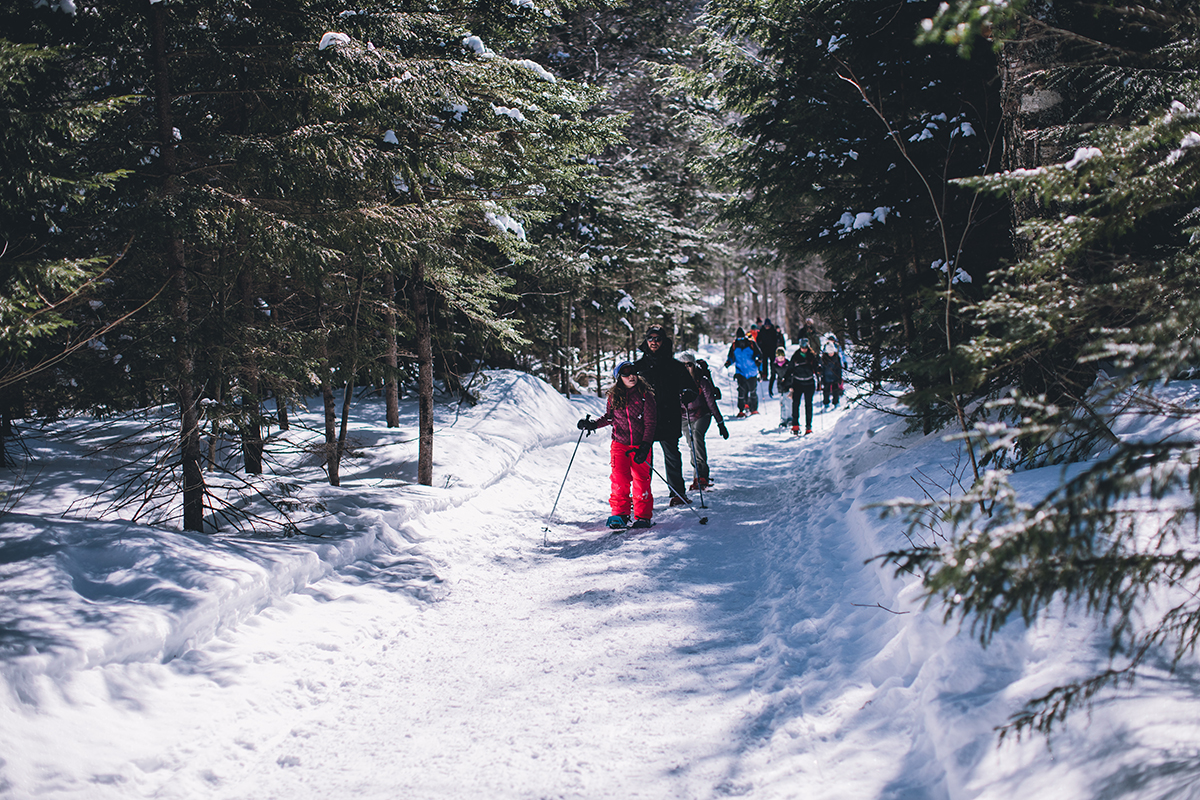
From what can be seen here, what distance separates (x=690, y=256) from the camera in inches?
1198

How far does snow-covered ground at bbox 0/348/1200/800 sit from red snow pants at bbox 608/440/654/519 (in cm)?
86

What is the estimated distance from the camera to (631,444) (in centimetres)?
814

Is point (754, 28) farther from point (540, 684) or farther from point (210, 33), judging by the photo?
point (540, 684)

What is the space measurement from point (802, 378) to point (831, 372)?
459 centimetres

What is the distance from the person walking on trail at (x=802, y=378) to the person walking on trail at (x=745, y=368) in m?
2.75

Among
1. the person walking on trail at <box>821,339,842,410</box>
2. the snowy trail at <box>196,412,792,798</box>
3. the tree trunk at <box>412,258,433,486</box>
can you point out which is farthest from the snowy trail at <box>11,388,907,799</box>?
the person walking on trail at <box>821,339,842,410</box>

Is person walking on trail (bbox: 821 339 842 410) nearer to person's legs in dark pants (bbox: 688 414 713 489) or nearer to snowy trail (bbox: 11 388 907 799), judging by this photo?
person's legs in dark pants (bbox: 688 414 713 489)

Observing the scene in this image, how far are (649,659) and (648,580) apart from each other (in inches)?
63.5

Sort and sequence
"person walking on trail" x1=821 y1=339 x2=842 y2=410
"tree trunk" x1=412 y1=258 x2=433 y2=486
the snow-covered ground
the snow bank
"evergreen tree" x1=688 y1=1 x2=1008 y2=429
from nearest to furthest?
the snow-covered ground, the snow bank, "evergreen tree" x1=688 y1=1 x2=1008 y2=429, "tree trunk" x1=412 y1=258 x2=433 y2=486, "person walking on trail" x1=821 y1=339 x2=842 y2=410

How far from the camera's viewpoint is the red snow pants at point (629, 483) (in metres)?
8.11

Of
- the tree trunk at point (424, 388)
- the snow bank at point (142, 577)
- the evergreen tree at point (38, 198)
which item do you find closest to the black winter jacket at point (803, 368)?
the tree trunk at point (424, 388)

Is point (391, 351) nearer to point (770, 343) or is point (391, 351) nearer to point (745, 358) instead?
point (745, 358)

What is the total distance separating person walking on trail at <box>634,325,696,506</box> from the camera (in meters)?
8.74

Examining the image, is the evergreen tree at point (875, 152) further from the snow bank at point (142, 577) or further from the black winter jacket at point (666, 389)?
the snow bank at point (142, 577)
